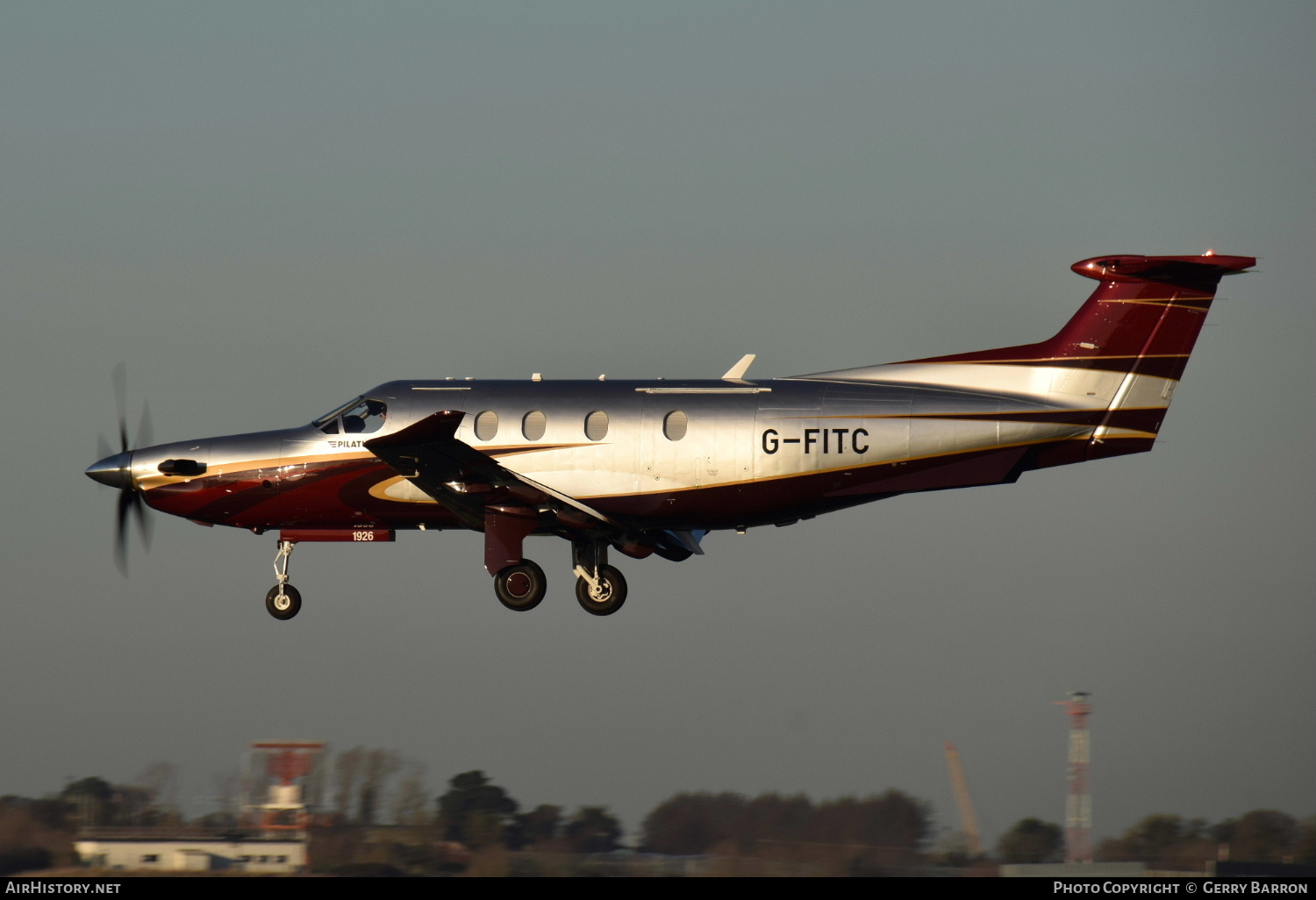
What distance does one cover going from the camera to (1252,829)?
2864 cm

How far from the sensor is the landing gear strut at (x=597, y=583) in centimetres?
2553

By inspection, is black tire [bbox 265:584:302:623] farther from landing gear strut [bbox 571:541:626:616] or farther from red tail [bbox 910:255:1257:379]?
red tail [bbox 910:255:1257:379]

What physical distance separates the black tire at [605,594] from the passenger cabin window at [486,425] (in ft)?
10.2

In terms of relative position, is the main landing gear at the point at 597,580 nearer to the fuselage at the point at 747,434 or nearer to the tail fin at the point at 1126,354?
the fuselage at the point at 747,434

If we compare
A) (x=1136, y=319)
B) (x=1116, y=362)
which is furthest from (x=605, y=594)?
(x=1136, y=319)

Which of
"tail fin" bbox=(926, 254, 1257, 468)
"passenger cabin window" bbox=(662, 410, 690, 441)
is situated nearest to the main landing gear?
"passenger cabin window" bbox=(662, 410, 690, 441)

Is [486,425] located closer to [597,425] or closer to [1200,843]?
[597,425]

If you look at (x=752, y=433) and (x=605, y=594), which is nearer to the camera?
(x=752, y=433)

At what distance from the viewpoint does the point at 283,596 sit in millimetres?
26609

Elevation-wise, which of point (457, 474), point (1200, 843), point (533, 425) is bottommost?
point (1200, 843)

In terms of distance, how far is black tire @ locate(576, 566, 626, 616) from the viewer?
25.5 metres

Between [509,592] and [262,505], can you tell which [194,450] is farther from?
[509,592]

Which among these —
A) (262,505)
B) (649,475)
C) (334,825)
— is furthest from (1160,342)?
(334,825)

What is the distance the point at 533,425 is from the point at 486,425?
30.6 inches
